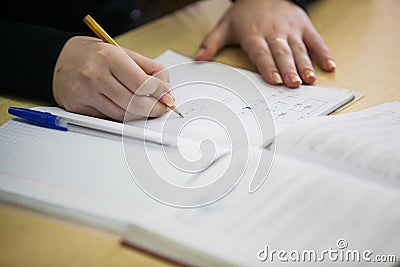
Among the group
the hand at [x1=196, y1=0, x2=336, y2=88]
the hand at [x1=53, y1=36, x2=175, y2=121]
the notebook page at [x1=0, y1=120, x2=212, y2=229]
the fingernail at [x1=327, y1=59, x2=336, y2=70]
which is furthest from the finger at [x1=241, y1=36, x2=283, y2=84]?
the notebook page at [x1=0, y1=120, x2=212, y2=229]

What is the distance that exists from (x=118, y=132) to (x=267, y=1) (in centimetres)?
53

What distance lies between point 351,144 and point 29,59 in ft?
1.73

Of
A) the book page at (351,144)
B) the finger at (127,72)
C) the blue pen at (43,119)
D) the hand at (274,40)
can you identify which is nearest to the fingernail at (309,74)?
the hand at (274,40)

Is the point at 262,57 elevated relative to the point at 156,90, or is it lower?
lower

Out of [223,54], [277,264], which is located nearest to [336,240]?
[277,264]

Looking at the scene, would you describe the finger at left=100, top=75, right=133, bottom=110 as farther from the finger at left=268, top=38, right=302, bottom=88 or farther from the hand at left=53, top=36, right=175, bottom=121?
the finger at left=268, top=38, right=302, bottom=88

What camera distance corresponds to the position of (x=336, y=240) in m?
0.57

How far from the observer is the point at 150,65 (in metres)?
0.84

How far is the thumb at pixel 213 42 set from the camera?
1083 mm

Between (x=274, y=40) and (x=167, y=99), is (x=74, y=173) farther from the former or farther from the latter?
(x=274, y=40)

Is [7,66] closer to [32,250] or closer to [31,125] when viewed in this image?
[31,125]

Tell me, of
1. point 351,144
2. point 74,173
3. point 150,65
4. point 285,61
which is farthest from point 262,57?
point 74,173

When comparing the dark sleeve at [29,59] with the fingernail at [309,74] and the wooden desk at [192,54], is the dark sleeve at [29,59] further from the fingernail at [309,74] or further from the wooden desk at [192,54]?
the fingernail at [309,74]

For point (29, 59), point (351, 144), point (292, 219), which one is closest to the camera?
point (292, 219)
